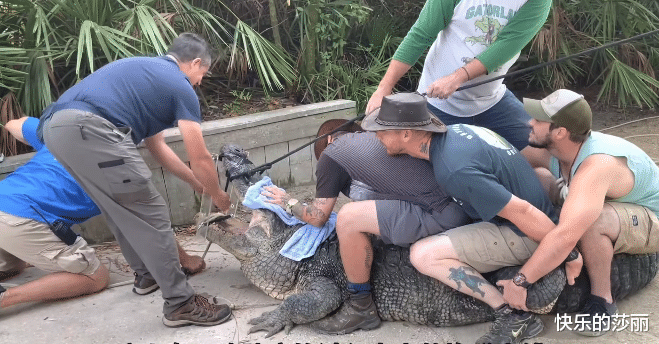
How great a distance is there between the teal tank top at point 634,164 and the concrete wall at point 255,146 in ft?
7.34

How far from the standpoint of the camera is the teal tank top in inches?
99.9

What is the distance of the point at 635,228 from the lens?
2.64 meters

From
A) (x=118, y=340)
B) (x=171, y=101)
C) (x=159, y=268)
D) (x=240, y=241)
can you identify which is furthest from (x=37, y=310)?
(x=171, y=101)

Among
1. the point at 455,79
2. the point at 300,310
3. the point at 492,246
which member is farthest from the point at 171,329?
the point at 455,79

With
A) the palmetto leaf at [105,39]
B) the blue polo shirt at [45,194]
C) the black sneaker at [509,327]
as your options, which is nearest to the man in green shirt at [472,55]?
the black sneaker at [509,327]

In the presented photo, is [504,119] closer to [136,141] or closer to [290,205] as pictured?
[290,205]

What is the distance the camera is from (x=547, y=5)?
287 centimetres

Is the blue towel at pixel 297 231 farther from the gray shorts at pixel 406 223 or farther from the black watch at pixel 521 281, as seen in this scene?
the black watch at pixel 521 281

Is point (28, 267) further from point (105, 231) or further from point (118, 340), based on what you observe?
point (118, 340)

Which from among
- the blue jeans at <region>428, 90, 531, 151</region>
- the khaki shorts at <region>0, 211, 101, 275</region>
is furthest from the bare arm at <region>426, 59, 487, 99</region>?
the khaki shorts at <region>0, 211, 101, 275</region>

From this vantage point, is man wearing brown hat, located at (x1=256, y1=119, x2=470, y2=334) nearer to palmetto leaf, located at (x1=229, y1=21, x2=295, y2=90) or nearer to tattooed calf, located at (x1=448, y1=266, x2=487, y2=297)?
tattooed calf, located at (x1=448, y1=266, x2=487, y2=297)

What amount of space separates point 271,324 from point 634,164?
1814 mm

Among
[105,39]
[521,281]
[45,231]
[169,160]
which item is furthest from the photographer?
[105,39]

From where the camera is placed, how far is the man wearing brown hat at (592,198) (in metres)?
2.42
